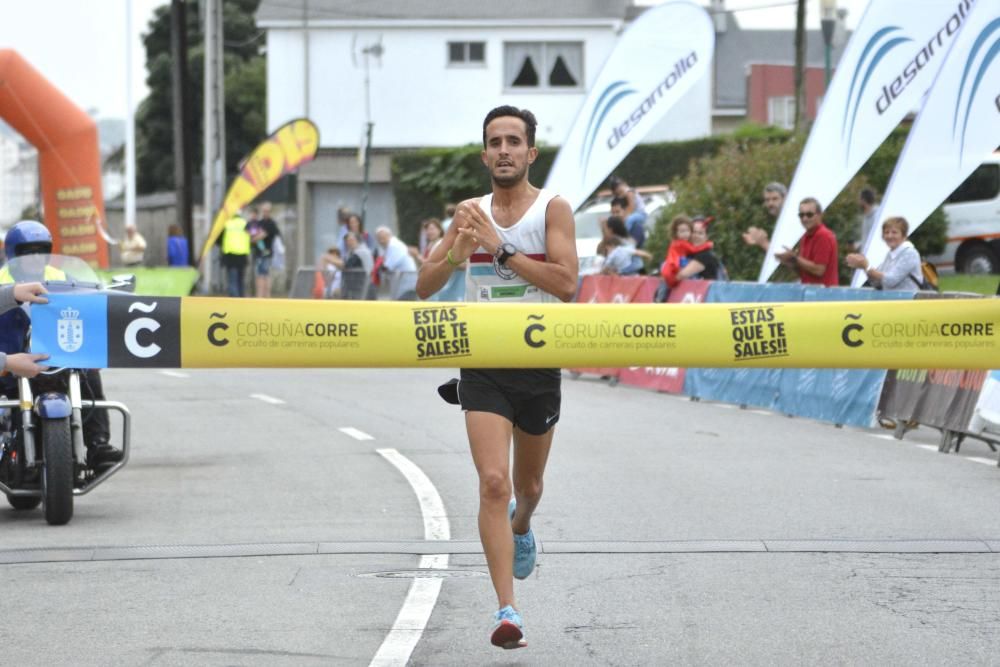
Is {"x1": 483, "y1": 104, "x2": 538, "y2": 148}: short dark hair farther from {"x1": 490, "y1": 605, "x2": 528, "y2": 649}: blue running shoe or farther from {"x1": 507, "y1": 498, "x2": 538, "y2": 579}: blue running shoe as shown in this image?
{"x1": 490, "y1": 605, "x2": 528, "y2": 649}: blue running shoe

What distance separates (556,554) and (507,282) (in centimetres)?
221

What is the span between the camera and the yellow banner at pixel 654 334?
6.99 meters

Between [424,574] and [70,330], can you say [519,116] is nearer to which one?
[70,330]

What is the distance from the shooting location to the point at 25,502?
1042 cm

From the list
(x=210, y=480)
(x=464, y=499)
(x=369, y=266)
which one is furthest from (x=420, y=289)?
(x=369, y=266)

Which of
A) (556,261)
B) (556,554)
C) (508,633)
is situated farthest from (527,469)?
(556,554)

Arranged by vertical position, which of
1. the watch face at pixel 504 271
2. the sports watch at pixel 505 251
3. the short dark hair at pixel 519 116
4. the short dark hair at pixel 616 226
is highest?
the short dark hair at pixel 519 116

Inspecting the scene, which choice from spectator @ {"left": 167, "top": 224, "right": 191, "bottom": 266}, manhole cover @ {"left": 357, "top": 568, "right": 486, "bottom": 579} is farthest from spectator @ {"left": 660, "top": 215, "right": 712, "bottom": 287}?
spectator @ {"left": 167, "top": 224, "right": 191, "bottom": 266}

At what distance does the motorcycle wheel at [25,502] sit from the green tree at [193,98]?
2470 inches

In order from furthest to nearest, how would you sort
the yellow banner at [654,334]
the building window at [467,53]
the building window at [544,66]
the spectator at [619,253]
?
the building window at [544,66]
the building window at [467,53]
the spectator at [619,253]
the yellow banner at [654,334]

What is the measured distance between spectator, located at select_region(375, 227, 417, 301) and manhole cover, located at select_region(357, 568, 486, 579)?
2042cm

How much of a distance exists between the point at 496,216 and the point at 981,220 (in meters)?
25.5

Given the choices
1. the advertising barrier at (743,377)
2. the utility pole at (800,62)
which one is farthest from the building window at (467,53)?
the advertising barrier at (743,377)

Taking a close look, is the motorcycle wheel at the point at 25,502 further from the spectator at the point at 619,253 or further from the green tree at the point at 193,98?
the green tree at the point at 193,98
